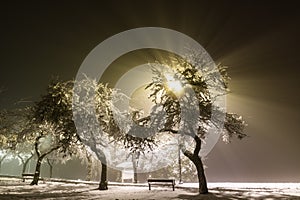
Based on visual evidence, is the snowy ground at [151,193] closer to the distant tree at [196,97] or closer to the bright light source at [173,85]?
the distant tree at [196,97]

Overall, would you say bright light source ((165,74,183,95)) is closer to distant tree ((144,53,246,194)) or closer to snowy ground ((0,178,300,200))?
distant tree ((144,53,246,194))

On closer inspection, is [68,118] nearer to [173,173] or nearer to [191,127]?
[191,127]

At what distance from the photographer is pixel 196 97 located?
74.4 feet

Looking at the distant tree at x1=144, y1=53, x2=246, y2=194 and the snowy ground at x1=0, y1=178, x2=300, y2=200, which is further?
the distant tree at x1=144, y1=53, x2=246, y2=194

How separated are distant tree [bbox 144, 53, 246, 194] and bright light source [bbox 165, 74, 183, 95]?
12 cm

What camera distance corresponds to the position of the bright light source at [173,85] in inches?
919

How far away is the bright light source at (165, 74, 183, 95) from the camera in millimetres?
23344

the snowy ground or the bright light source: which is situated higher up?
the bright light source

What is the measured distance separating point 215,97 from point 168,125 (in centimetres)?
446

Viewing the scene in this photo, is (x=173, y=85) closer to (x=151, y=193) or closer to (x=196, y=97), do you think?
(x=196, y=97)

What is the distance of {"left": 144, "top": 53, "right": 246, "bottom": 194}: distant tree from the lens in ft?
75.3

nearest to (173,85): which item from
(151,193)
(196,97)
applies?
(196,97)

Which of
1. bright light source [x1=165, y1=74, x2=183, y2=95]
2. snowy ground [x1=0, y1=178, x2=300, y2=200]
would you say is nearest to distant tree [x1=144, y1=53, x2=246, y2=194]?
bright light source [x1=165, y1=74, x2=183, y2=95]

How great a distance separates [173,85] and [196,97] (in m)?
2.19
